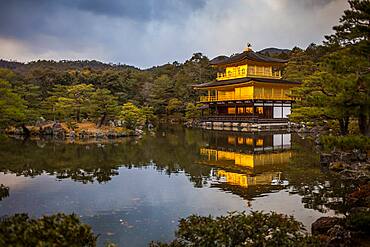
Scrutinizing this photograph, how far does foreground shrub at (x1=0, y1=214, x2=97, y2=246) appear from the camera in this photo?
10.2 feet

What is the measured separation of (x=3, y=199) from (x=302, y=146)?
15.9 meters

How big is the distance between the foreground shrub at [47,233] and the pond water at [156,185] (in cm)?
300

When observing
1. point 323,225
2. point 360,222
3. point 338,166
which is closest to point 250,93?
point 338,166

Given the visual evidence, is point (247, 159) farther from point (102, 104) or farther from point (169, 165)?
point (102, 104)

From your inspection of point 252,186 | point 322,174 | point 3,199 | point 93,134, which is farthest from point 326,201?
point 93,134

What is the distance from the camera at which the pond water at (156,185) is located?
7883mm

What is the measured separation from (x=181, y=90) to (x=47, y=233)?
151 ft

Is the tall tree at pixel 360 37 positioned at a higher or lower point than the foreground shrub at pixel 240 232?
higher

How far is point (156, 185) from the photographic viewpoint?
1114cm

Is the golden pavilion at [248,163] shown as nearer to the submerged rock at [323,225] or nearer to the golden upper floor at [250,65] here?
the submerged rock at [323,225]

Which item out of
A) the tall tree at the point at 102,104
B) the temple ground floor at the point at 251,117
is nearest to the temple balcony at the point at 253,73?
the temple ground floor at the point at 251,117

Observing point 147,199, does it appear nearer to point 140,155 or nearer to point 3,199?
point 3,199

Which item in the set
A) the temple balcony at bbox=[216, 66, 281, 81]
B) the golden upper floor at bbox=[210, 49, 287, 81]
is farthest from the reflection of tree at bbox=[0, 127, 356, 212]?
the temple balcony at bbox=[216, 66, 281, 81]

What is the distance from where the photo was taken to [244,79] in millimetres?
34812
